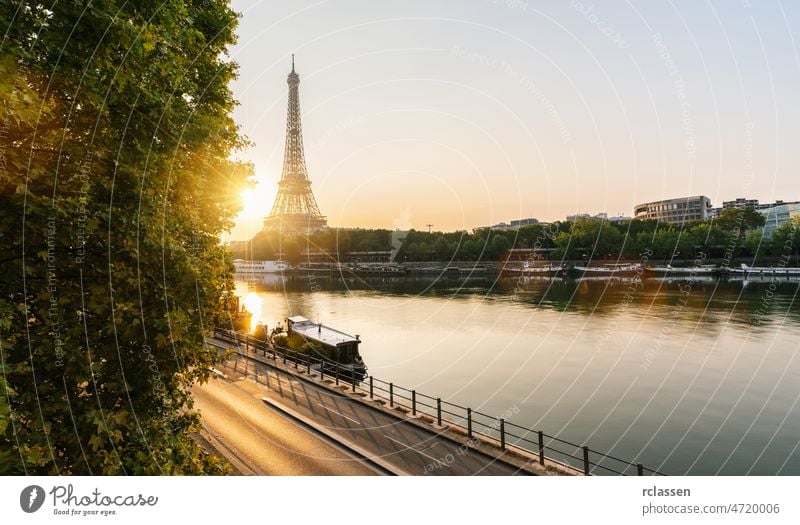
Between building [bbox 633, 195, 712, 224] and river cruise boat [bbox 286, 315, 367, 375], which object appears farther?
building [bbox 633, 195, 712, 224]

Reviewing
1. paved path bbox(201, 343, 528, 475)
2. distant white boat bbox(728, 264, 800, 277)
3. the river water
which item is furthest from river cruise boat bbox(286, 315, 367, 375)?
distant white boat bbox(728, 264, 800, 277)

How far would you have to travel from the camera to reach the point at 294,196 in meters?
142

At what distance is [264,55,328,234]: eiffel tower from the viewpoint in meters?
134

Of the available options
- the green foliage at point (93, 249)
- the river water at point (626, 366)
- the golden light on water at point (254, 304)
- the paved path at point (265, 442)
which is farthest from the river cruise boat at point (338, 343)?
the golden light on water at point (254, 304)

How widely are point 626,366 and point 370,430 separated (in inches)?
742

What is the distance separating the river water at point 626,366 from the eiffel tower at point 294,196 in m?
89.2

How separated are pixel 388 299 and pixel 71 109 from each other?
59443 millimetres

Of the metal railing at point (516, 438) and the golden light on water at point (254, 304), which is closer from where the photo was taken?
the metal railing at point (516, 438)

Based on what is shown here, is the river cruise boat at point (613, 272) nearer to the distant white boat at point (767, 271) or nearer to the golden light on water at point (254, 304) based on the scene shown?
the distant white boat at point (767, 271)

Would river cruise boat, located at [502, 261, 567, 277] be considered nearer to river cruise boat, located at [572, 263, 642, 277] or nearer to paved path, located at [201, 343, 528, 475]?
river cruise boat, located at [572, 263, 642, 277]

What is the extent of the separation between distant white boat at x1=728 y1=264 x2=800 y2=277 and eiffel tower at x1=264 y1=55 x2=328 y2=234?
10770cm

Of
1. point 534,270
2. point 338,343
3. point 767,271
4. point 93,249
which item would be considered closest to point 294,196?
point 534,270

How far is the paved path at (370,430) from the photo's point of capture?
10789 millimetres

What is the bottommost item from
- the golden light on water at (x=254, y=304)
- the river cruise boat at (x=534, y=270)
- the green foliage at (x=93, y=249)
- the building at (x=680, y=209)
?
the golden light on water at (x=254, y=304)
